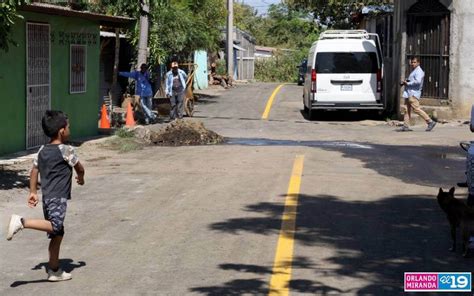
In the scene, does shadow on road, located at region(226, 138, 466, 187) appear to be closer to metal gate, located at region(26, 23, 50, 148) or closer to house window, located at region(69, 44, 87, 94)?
house window, located at region(69, 44, 87, 94)

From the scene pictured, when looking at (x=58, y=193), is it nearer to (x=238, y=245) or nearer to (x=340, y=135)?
(x=238, y=245)

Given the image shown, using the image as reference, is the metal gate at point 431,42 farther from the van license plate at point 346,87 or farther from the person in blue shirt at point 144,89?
the person in blue shirt at point 144,89

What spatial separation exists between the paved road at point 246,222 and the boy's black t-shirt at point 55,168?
77 centimetres

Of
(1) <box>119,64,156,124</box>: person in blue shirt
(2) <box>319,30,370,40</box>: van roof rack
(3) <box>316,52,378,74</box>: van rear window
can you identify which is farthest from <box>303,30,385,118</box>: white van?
(1) <box>119,64,156,124</box>: person in blue shirt

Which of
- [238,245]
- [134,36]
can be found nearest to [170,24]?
[134,36]

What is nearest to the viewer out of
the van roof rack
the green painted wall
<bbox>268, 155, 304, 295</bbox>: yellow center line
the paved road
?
<bbox>268, 155, 304, 295</bbox>: yellow center line

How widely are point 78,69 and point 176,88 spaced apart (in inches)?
208

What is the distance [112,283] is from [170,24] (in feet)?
75.7

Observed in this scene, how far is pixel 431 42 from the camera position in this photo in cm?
2269

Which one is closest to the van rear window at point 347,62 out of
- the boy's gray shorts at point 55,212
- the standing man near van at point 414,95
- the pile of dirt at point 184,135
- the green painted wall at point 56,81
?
the standing man near van at point 414,95

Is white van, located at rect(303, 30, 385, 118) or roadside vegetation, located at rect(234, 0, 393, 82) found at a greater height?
roadside vegetation, located at rect(234, 0, 393, 82)

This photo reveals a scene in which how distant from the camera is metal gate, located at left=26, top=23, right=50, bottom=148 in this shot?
51.2 feet

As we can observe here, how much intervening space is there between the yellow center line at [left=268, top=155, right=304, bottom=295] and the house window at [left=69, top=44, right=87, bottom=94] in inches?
304

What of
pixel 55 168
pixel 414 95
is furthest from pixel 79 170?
pixel 414 95
